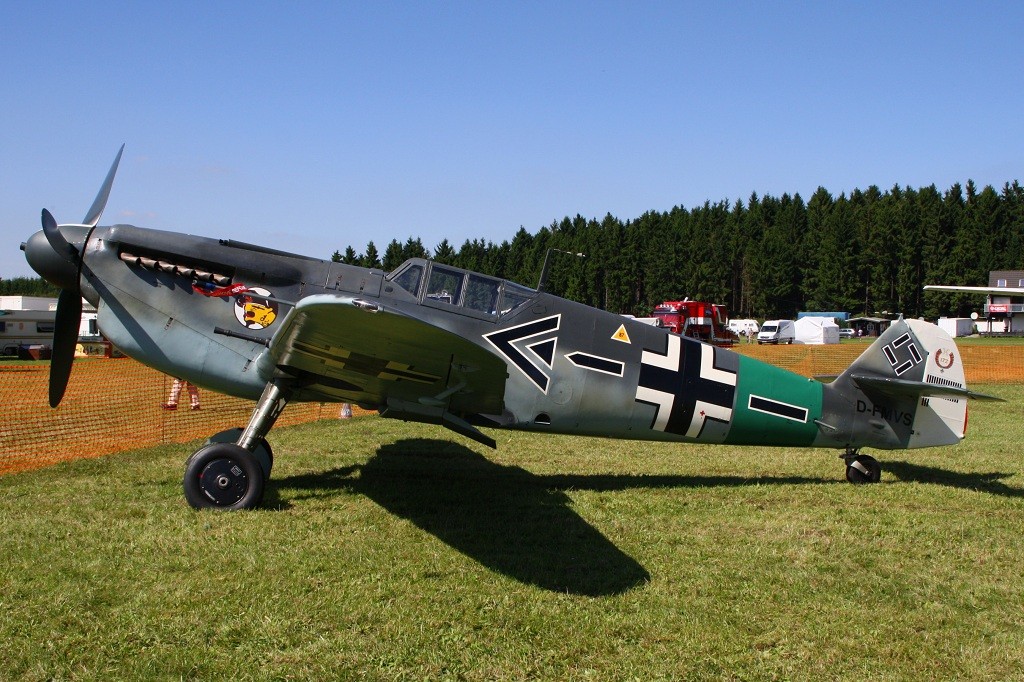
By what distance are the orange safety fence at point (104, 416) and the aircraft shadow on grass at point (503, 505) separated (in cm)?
334

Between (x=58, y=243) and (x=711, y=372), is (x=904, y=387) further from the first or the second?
(x=58, y=243)

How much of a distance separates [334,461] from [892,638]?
6.10 metres

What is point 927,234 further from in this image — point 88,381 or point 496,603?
point 496,603

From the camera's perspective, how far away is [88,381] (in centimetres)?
1605

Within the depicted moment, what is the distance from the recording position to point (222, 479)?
6164mm

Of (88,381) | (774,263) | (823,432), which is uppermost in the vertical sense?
(774,263)

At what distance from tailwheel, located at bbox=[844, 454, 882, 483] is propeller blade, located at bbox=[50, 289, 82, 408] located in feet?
24.4

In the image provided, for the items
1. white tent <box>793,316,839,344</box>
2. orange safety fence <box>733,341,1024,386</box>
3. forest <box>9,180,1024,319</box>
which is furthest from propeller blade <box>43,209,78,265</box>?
forest <box>9,180,1024,319</box>

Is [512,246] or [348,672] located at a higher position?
[512,246]

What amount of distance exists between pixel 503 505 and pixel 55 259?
424 cm

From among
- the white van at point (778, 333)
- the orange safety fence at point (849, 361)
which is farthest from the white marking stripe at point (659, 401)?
the white van at point (778, 333)

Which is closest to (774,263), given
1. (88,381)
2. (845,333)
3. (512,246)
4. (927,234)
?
(927,234)

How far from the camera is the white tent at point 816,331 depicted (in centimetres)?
4944

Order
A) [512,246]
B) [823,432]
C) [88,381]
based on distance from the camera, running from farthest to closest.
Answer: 1. [512,246]
2. [88,381]
3. [823,432]
